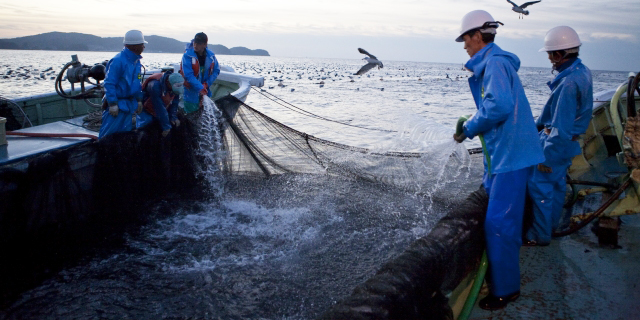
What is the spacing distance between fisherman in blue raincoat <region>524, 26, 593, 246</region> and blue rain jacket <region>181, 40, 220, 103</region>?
4.26 m

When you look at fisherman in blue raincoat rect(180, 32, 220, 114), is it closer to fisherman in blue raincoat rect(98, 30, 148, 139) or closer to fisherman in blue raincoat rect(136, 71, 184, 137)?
fisherman in blue raincoat rect(136, 71, 184, 137)

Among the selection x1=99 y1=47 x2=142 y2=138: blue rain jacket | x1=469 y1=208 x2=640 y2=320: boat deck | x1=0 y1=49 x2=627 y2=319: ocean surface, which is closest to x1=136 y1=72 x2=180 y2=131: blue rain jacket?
x1=99 y1=47 x2=142 y2=138: blue rain jacket

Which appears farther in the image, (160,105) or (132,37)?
(132,37)

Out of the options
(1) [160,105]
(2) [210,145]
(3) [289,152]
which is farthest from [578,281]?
(1) [160,105]

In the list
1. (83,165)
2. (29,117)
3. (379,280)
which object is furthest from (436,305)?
(29,117)

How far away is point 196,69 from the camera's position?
5777mm

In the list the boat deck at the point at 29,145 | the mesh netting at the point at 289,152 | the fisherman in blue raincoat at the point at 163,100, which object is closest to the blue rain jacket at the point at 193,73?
the fisherman in blue raincoat at the point at 163,100

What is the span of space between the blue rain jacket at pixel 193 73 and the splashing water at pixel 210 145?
0.55 metres

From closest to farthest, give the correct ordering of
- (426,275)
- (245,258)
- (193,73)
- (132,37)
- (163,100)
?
(426,275) → (245,258) → (132,37) → (163,100) → (193,73)

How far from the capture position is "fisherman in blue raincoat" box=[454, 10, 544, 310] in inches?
92.4

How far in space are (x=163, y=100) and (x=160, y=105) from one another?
267mm

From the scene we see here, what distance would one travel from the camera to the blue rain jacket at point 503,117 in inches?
91.6

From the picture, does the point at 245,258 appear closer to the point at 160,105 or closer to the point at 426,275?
the point at 160,105

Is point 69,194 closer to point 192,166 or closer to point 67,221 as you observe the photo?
point 67,221
